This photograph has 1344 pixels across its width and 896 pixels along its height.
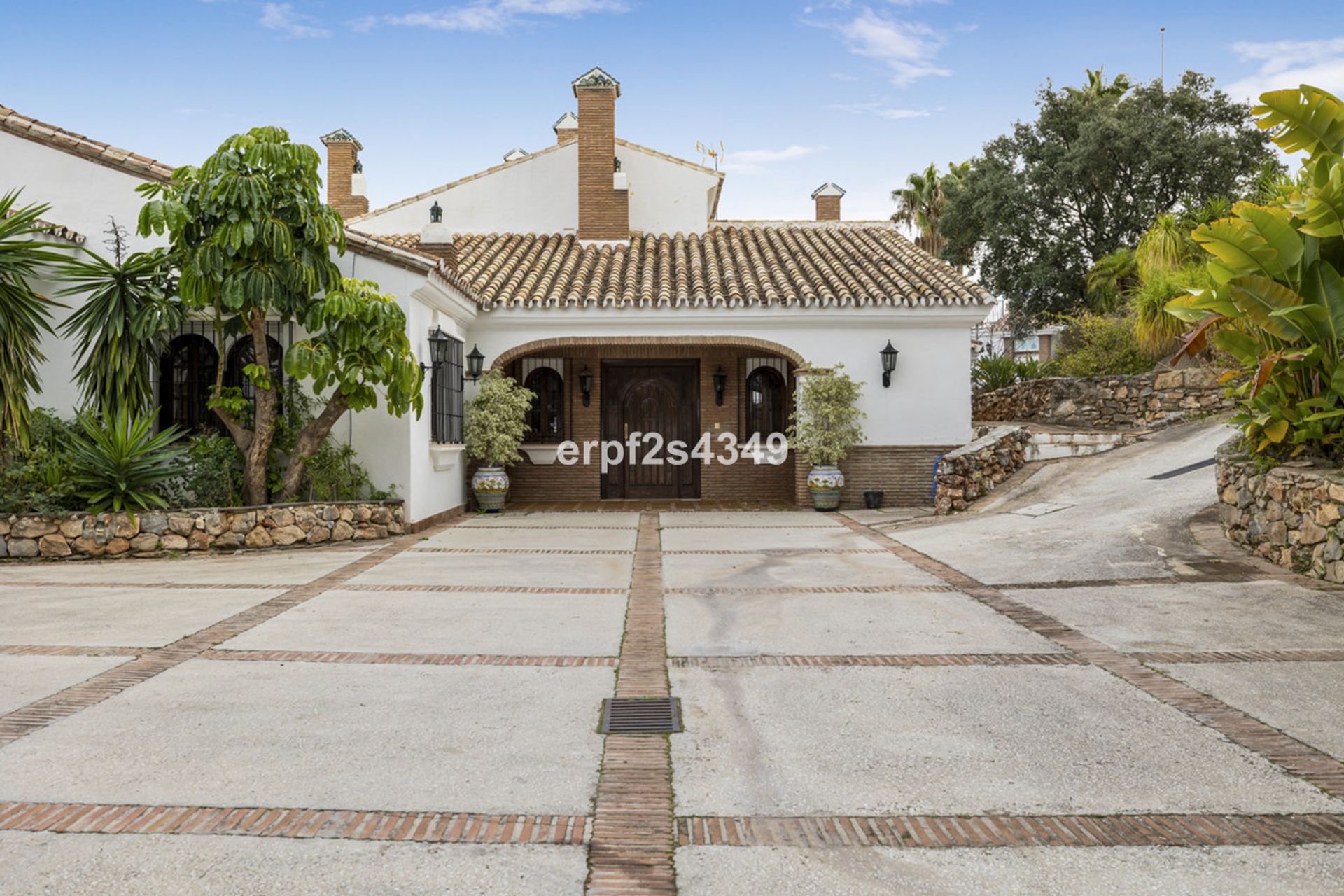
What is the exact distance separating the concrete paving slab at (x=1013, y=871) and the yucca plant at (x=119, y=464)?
8.80m

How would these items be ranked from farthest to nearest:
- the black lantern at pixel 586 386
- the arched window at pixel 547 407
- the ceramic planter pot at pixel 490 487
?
the arched window at pixel 547 407
the black lantern at pixel 586 386
the ceramic planter pot at pixel 490 487

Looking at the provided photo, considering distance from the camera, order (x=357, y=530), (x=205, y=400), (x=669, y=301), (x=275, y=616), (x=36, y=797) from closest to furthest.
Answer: (x=36, y=797) → (x=275, y=616) → (x=357, y=530) → (x=205, y=400) → (x=669, y=301)

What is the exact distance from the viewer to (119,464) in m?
9.70

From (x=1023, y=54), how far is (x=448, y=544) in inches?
554

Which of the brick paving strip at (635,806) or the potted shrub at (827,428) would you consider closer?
the brick paving strip at (635,806)

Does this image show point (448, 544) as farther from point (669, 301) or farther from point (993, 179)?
point (993, 179)

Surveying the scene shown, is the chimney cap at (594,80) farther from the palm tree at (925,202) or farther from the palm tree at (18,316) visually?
the palm tree at (925,202)

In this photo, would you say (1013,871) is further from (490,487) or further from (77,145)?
(77,145)

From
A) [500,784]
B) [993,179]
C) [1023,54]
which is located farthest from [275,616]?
[993,179]

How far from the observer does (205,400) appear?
11.9 meters

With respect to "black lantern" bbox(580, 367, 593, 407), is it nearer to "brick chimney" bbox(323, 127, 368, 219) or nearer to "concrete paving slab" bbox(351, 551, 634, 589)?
"concrete paving slab" bbox(351, 551, 634, 589)

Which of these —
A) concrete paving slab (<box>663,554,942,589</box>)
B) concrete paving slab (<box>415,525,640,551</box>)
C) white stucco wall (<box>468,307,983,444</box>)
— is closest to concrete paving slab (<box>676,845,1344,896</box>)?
concrete paving slab (<box>663,554,942,589</box>)

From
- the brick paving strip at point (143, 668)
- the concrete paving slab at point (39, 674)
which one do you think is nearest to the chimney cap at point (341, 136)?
the brick paving strip at point (143, 668)

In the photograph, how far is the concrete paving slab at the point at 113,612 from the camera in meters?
5.99
